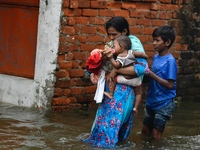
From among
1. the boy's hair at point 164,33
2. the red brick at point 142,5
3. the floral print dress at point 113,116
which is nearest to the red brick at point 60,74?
the red brick at point 142,5

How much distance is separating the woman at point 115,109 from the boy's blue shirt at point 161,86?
1.14 feet

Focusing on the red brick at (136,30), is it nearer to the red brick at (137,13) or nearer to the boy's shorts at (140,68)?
the red brick at (137,13)

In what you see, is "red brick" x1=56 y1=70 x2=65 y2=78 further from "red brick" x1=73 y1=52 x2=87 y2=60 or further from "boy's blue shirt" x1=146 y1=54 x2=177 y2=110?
"boy's blue shirt" x1=146 y1=54 x2=177 y2=110

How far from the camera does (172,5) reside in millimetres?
8883

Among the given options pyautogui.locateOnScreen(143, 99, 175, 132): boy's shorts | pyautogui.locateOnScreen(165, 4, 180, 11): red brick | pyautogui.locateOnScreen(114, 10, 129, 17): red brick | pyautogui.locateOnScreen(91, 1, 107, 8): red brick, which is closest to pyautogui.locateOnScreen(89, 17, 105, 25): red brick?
pyautogui.locateOnScreen(91, 1, 107, 8): red brick

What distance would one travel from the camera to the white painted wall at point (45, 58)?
7523 mm

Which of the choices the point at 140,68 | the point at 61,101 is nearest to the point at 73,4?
the point at 61,101

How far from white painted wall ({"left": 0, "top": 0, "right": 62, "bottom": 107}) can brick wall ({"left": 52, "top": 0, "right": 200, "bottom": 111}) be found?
3.2 inches

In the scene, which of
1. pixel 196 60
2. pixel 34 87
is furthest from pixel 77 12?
pixel 196 60

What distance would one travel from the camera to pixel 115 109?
5.81m

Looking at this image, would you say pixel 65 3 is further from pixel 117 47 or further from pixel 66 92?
pixel 117 47

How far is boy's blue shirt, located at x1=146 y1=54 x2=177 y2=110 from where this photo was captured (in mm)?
6027

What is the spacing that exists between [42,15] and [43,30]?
21 centimetres

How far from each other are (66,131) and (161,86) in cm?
136
